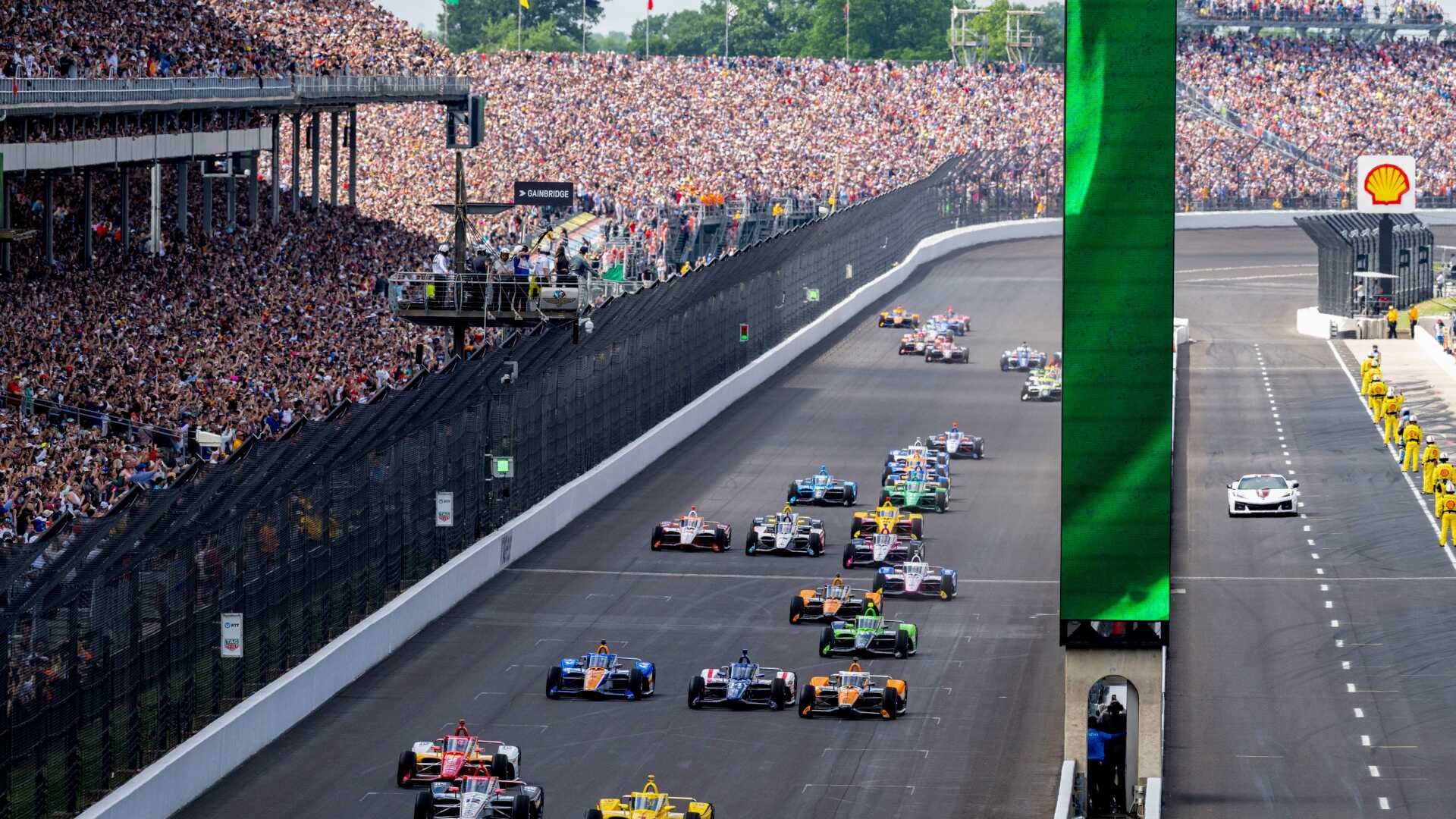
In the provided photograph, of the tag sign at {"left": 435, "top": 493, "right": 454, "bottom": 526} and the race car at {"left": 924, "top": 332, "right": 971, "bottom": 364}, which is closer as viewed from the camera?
the tag sign at {"left": 435, "top": 493, "right": 454, "bottom": 526}

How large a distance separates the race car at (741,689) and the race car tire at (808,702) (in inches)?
17.7

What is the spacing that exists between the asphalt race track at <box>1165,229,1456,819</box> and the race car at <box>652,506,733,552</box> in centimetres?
831

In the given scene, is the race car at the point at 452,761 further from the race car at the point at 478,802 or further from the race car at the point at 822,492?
the race car at the point at 822,492

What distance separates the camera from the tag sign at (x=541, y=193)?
70.8 metres

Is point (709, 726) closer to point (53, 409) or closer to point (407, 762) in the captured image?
point (407, 762)

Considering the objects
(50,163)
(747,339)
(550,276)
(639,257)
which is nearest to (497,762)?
(550,276)

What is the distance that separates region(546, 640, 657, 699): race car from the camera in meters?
33.3

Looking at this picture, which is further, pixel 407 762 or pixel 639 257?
pixel 639 257

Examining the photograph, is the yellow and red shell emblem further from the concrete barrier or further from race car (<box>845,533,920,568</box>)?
race car (<box>845,533,920,568</box>)

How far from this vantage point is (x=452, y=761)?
1107 inches

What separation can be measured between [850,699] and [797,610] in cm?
609

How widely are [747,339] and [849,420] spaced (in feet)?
19.0

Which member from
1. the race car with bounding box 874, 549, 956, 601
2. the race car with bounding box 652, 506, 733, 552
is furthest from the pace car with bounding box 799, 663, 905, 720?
the race car with bounding box 652, 506, 733, 552

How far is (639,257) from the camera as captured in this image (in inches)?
3196
